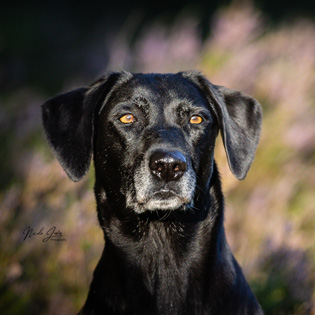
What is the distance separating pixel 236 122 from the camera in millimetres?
3521

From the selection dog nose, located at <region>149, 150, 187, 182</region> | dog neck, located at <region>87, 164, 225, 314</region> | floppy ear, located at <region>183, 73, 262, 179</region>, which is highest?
floppy ear, located at <region>183, 73, 262, 179</region>

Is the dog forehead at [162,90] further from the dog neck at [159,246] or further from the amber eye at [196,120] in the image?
the dog neck at [159,246]

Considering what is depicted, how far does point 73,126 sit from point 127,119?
0.30 metres

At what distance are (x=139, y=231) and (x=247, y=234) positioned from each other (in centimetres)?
198

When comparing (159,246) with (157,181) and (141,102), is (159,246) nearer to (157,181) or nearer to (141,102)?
(157,181)

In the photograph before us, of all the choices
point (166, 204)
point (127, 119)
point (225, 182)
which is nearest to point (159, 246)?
point (166, 204)

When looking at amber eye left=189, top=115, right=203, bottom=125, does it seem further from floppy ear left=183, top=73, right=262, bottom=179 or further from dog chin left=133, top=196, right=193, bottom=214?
dog chin left=133, top=196, right=193, bottom=214

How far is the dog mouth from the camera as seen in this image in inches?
121

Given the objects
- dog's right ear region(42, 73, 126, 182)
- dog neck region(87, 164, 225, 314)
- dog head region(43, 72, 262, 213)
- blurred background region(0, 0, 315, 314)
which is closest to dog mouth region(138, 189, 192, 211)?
dog head region(43, 72, 262, 213)

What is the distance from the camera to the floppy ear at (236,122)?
11.2ft

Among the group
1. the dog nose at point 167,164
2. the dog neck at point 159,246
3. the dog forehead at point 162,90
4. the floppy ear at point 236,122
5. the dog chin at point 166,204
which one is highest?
the dog forehead at point 162,90

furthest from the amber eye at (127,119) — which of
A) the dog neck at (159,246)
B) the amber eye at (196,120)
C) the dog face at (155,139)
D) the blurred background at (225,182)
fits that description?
the blurred background at (225,182)

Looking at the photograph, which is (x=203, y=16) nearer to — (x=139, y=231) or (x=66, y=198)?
(x=66, y=198)

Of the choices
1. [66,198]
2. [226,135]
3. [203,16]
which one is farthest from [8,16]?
[226,135]
